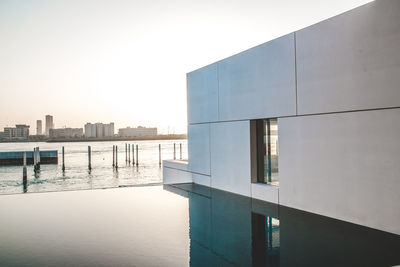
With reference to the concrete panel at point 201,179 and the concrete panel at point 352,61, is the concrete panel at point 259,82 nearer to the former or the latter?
the concrete panel at point 352,61

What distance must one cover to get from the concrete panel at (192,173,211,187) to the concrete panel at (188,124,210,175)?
0.12 meters

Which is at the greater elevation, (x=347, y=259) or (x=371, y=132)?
(x=371, y=132)

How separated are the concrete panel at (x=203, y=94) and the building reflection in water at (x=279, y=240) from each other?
341cm

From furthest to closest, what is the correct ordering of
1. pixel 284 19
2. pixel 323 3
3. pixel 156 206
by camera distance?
pixel 284 19 → pixel 323 3 → pixel 156 206

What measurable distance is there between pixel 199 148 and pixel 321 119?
4749mm

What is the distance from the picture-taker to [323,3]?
8.85 meters

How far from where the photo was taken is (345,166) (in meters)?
5.54

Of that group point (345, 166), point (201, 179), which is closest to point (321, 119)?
point (345, 166)

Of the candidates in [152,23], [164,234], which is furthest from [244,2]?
[164,234]

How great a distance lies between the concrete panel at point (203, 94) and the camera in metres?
9.32

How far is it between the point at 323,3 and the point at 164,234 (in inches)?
285

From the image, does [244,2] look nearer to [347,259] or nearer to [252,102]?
[252,102]

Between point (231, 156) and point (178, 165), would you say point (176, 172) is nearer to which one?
point (178, 165)

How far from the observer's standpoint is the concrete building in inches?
193
